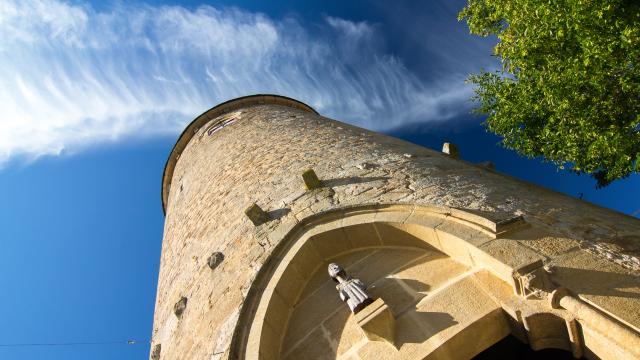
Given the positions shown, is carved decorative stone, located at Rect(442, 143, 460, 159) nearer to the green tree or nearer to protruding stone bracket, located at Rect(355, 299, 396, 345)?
the green tree

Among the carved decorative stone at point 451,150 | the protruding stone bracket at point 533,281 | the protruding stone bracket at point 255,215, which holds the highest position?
the carved decorative stone at point 451,150

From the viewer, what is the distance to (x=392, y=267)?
377 cm

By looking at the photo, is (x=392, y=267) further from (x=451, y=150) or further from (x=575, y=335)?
(x=451, y=150)

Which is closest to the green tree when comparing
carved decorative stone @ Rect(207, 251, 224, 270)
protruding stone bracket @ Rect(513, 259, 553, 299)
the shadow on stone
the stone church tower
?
the stone church tower

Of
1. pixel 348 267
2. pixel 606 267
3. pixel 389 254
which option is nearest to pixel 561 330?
pixel 606 267

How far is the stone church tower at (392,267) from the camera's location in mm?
2764

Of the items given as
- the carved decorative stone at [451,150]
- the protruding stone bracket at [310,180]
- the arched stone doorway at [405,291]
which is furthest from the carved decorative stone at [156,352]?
the carved decorative stone at [451,150]

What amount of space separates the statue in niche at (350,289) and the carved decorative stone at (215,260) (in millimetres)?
1454

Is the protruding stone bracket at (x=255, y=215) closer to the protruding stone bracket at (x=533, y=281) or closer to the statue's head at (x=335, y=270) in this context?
the statue's head at (x=335, y=270)

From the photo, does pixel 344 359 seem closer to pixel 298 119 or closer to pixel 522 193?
pixel 522 193

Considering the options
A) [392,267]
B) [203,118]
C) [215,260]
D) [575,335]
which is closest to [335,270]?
[392,267]

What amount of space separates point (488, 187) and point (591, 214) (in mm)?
977

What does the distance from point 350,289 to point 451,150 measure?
3.94 meters

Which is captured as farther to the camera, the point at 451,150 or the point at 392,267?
the point at 451,150
